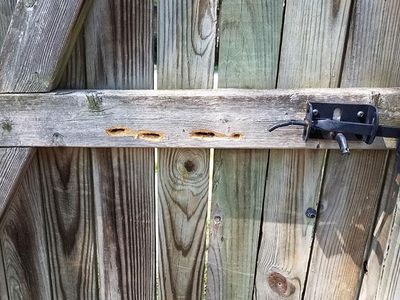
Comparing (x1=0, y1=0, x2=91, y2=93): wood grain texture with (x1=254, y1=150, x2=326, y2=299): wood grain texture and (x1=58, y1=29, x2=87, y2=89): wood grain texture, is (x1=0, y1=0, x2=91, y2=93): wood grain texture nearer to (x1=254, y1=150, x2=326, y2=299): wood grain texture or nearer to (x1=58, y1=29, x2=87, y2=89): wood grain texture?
(x1=58, y1=29, x2=87, y2=89): wood grain texture

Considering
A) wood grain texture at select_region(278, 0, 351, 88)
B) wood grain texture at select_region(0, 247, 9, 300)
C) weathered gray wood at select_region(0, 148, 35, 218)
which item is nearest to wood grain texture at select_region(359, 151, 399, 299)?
wood grain texture at select_region(278, 0, 351, 88)

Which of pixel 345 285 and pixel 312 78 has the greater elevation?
pixel 312 78

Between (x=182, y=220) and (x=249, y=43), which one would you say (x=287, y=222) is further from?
(x=249, y=43)

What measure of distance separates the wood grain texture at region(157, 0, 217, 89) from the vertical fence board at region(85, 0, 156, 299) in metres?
0.03

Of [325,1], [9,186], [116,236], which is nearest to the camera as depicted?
[325,1]

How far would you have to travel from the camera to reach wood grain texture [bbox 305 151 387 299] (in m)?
1.01

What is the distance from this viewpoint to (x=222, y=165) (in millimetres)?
1020

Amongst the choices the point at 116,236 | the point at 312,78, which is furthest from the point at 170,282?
the point at 312,78

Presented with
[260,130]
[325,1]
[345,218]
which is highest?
[325,1]

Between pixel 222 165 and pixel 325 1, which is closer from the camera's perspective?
pixel 325 1

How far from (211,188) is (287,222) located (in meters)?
0.23

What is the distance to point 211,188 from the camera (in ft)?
3.45

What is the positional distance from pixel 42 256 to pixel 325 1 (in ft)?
3.35

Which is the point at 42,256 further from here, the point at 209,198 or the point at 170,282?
the point at 209,198
